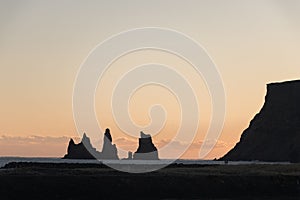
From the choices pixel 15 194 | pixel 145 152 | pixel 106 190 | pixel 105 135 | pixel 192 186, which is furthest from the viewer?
pixel 145 152

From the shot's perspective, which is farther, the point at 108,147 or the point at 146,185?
the point at 108,147

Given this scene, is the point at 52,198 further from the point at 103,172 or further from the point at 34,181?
the point at 103,172

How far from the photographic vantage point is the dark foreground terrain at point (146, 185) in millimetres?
61500

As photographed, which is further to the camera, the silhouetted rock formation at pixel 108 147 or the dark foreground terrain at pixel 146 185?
the silhouetted rock formation at pixel 108 147

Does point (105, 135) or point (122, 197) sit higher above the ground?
point (105, 135)

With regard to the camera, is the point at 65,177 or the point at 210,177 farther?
the point at 210,177

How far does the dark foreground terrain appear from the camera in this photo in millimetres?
61500

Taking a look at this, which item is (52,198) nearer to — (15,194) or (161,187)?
(15,194)

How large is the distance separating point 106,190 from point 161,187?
244 inches

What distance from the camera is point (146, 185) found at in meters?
66.1

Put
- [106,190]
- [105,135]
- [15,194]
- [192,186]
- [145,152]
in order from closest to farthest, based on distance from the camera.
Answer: [15,194], [106,190], [192,186], [105,135], [145,152]

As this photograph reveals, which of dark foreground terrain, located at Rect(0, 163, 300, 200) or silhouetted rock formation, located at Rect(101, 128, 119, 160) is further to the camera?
silhouetted rock formation, located at Rect(101, 128, 119, 160)

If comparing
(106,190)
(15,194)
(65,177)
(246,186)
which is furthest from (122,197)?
(246,186)

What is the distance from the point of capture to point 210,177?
71.2m
